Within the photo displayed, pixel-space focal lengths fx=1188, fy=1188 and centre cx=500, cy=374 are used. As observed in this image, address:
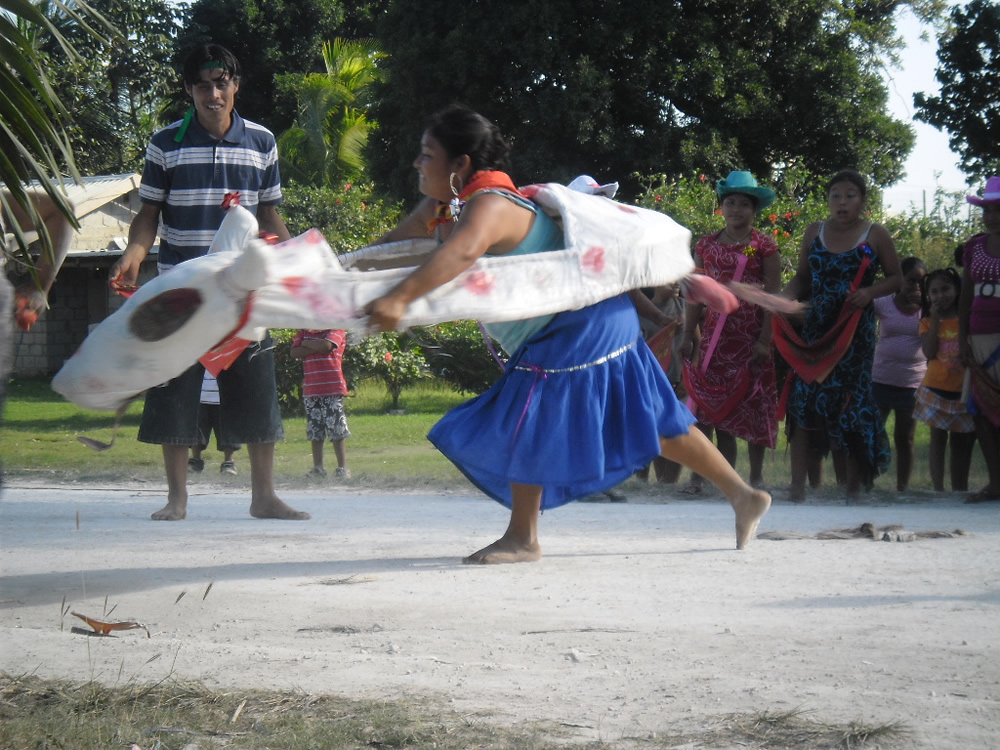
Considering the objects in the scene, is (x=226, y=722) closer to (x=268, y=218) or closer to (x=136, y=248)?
(x=136, y=248)

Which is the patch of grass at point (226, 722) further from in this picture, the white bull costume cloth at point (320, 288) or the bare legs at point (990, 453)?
the bare legs at point (990, 453)

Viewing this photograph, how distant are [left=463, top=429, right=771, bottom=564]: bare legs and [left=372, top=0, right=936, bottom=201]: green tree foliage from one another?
16.8m

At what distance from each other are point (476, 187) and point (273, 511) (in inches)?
94.9

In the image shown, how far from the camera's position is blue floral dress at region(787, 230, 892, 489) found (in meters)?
6.87

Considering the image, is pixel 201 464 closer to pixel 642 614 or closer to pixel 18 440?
pixel 18 440

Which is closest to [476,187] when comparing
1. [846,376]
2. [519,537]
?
[519,537]

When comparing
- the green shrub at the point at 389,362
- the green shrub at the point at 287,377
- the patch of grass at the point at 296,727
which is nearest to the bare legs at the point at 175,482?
the patch of grass at the point at 296,727

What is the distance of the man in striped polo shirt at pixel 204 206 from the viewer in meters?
5.67

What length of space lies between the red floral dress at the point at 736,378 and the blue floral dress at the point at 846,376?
287 millimetres

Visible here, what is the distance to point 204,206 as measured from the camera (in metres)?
5.69

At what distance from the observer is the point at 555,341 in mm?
4543

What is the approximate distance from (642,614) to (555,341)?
43.9 inches

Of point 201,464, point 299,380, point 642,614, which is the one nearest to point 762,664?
point 642,614

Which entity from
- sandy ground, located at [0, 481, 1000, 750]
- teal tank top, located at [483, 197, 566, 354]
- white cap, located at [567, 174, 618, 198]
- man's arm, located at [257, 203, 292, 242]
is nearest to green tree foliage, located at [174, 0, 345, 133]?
man's arm, located at [257, 203, 292, 242]
